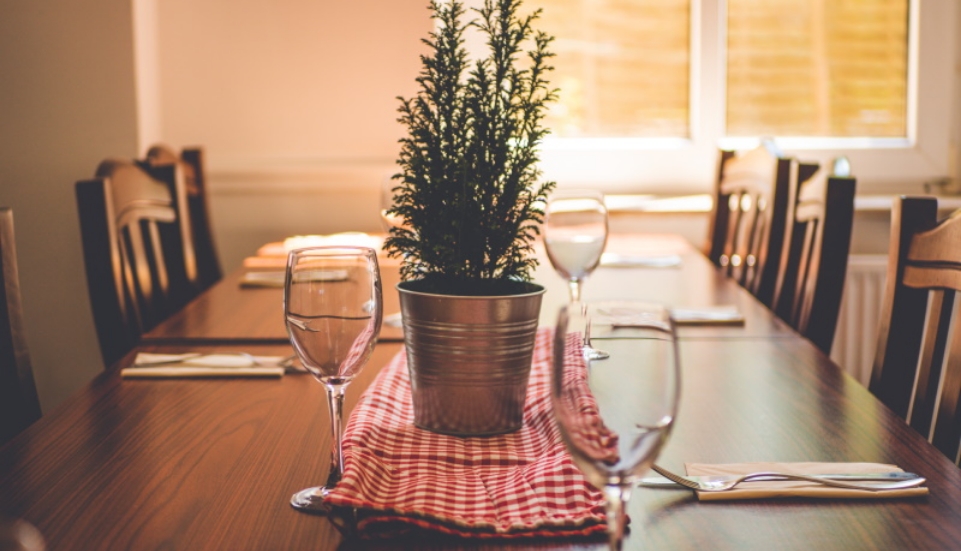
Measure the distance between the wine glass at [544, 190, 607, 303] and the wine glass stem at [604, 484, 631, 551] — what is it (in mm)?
830

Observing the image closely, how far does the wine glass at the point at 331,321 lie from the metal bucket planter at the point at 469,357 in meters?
0.12

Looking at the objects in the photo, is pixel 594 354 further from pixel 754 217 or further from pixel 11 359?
pixel 754 217

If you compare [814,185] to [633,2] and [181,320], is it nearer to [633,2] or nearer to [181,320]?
[181,320]

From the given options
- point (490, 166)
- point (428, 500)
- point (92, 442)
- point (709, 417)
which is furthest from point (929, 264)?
point (92, 442)

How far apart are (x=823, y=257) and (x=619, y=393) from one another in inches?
48.1

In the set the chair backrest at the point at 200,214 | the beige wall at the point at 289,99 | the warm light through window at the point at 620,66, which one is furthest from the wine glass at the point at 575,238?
the warm light through window at the point at 620,66

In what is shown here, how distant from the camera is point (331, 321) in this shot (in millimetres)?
736

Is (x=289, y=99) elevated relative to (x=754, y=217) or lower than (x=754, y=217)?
elevated

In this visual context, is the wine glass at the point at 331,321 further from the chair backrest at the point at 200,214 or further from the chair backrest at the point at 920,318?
the chair backrest at the point at 200,214

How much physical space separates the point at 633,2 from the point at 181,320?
7.02 ft

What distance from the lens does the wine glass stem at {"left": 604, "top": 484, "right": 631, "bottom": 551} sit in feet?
1.63

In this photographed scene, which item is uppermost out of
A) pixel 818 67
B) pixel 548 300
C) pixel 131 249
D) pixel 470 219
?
pixel 818 67

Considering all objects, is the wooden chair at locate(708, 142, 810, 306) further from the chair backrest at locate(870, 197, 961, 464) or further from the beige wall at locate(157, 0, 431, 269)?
the beige wall at locate(157, 0, 431, 269)

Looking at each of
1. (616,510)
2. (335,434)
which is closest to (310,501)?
(335,434)
